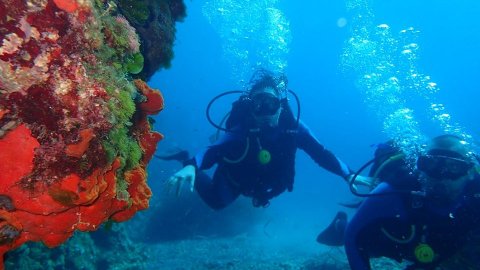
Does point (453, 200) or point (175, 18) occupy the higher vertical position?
point (453, 200)

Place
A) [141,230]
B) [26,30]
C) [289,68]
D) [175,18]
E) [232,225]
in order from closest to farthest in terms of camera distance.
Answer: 1. [26,30]
2. [175,18]
3. [141,230]
4. [232,225]
5. [289,68]

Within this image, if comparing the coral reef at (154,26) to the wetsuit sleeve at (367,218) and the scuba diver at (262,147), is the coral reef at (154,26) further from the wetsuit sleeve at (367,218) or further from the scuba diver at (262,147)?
the wetsuit sleeve at (367,218)

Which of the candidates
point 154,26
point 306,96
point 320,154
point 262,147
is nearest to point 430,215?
point 320,154

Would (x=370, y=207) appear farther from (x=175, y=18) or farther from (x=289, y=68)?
(x=289, y=68)

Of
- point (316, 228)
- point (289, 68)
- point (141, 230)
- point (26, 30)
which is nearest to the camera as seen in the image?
point (26, 30)

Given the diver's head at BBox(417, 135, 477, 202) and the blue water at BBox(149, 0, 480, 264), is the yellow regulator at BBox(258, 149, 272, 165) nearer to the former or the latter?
the diver's head at BBox(417, 135, 477, 202)

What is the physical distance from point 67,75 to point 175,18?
10.2 feet

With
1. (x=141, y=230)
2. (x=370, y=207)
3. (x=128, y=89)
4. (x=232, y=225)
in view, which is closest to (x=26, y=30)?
(x=128, y=89)

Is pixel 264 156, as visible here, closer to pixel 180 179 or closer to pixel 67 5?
pixel 180 179

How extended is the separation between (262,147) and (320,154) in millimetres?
1509

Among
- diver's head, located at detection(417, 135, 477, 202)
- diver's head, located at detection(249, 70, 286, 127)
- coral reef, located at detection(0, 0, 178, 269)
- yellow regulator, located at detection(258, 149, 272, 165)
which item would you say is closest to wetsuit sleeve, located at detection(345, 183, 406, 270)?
diver's head, located at detection(417, 135, 477, 202)

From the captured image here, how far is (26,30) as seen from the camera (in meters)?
1.59

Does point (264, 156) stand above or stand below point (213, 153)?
above

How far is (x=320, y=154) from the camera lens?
764 cm
